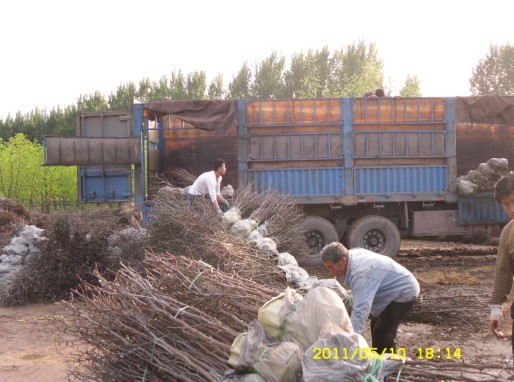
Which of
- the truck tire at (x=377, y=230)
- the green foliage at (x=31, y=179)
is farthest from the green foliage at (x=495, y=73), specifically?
the truck tire at (x=377, y=230)

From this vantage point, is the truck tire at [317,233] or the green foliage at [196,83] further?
the green foliage at [196,83]

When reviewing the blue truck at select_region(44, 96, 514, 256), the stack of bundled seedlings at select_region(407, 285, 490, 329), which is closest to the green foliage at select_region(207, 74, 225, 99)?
the blue truck at select_region(44, 96, 514, 256)

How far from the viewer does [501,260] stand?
3.77m

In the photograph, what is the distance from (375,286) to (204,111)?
783 cm

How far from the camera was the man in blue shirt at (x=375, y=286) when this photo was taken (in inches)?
155

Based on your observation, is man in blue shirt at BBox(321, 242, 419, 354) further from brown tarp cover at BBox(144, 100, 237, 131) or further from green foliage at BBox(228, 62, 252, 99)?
green foliage at BBox(228, 62, 252, 99)

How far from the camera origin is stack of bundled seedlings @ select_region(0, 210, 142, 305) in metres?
8.76

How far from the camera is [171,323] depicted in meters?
3.68

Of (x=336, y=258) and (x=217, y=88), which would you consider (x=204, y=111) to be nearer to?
(x=336, y=258)

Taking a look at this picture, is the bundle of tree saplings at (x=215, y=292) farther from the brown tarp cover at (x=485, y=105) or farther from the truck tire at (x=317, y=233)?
the brown tarp cover at (x=485, y=105)

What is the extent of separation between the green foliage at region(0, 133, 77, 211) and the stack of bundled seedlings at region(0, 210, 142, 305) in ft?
58.2

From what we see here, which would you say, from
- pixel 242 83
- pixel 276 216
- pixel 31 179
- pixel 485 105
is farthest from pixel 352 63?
pixel 276 216

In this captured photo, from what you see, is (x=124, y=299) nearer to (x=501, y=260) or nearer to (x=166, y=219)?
(x=501, y=260)

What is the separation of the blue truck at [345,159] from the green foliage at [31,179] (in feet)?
53.8
